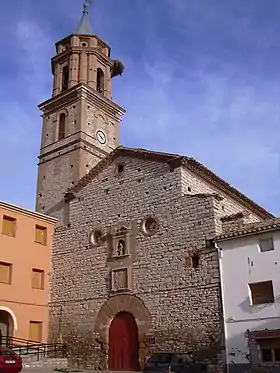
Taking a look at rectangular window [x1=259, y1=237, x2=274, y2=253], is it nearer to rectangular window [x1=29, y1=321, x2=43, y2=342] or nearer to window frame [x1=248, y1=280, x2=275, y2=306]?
window frame [x1=248, y1=280, x2=275, y2=306]

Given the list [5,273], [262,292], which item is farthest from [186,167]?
[5,273]

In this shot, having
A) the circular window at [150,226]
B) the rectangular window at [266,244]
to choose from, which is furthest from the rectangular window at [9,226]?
the rectangular window at [266,244]

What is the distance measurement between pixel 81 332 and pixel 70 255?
3932mm

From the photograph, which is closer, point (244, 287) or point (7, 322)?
point (244, 287)

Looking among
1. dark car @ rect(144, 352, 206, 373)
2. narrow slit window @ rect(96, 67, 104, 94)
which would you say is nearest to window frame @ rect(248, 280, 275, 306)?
dark car @ rect(144, 352, 206, 373)

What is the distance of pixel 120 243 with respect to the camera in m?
→ 21.8

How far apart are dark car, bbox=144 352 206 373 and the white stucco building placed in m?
1.65

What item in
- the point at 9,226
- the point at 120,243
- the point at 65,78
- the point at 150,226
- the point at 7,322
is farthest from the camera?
the point at 65,78

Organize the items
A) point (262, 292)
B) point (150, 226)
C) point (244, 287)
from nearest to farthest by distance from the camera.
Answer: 1. point (262, 292)
2. point (244, 287)
3. point (150, 226)

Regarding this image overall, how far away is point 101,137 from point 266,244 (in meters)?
15.6

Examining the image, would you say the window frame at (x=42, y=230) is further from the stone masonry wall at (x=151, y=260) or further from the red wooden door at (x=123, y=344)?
the red wooden door at (x=123, y=344)

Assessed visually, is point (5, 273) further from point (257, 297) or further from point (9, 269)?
point (257, 297)

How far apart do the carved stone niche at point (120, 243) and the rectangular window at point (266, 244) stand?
6.45m

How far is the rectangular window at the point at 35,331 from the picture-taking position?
872 inches
